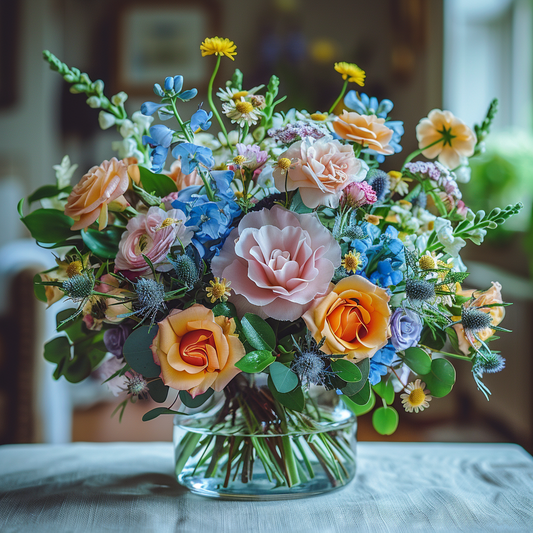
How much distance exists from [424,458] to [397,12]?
2.74 metres

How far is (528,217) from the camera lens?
198 centimetres

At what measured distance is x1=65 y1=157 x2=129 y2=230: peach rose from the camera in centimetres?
60

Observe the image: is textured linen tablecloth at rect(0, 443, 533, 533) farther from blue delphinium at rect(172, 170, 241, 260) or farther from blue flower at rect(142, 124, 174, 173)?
blue flower at rect(142, 124, 174, 173)

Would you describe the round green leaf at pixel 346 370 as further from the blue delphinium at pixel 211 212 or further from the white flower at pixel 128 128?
the white flower at pixel 128 128

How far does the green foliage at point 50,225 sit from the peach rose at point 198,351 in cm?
20

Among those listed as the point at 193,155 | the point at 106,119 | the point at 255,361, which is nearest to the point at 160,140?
the point at 193,155

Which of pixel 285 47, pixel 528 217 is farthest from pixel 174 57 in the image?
pixel 528 217

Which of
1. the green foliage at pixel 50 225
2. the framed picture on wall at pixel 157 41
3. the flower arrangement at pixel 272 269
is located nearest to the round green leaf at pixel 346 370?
the flower arrangement at pixel 272 269

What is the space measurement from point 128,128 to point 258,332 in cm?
34

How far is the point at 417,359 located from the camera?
62 cm

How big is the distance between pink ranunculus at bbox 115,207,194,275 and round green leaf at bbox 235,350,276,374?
124 mm

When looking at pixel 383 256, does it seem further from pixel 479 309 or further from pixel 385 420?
pixel 385 420

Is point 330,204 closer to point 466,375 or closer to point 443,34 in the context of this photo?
point 466,375

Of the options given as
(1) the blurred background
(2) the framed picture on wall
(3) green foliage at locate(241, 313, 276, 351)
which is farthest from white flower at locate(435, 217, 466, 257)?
(2) the framed picture on wall
